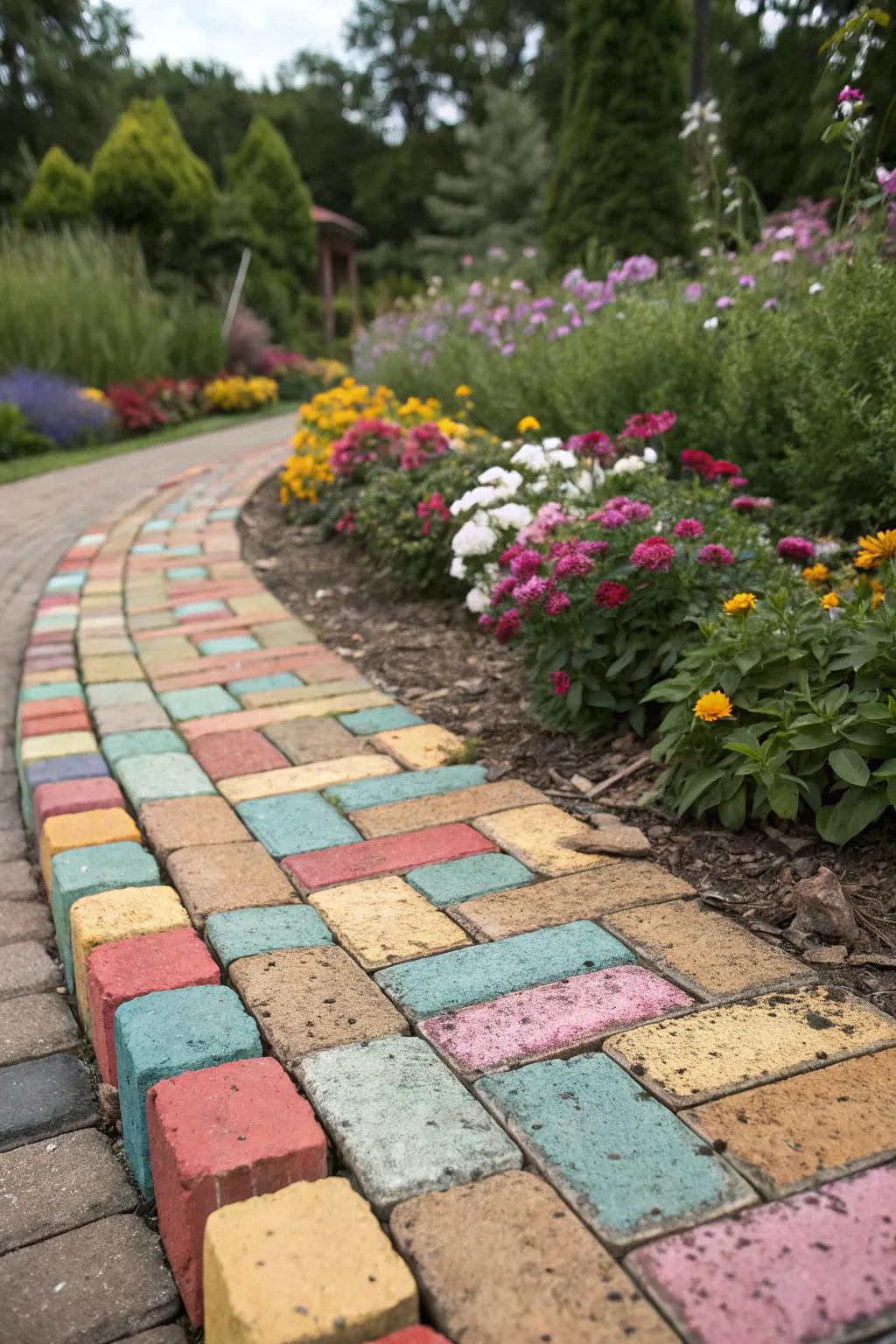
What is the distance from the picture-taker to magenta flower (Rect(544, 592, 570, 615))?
2.38 m

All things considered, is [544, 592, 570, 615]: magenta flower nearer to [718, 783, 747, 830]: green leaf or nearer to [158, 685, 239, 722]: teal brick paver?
[718, 783, 747, 830]: green leaf

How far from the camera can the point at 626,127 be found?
889 cm

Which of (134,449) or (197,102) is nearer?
(134,449)

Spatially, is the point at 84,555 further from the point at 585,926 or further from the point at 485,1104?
the point at 485,1104

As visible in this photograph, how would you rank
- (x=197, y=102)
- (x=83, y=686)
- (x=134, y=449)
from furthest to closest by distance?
(x=197, y=102), (x=134, y=449), (x=83, y=686)

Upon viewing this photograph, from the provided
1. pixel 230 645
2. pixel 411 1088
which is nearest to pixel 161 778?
pixel 230 645

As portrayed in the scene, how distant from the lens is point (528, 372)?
198 inches

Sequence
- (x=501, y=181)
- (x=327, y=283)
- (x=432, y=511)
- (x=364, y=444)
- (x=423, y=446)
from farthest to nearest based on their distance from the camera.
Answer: (x=501, y=181) < (x=327, y=283) < (x=364, y=444) < (x=423, y=446) < (x=432, y=511)

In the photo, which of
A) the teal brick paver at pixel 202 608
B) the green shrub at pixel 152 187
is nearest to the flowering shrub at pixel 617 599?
the teal brick paver at pixel 202 608

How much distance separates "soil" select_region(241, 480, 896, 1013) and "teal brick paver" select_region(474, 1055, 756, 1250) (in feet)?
1.49

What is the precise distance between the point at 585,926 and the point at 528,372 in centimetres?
378

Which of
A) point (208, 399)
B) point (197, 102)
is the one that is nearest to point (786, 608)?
point (208, 399)

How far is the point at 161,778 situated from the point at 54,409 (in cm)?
746

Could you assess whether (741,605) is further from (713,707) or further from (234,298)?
(234,298)
